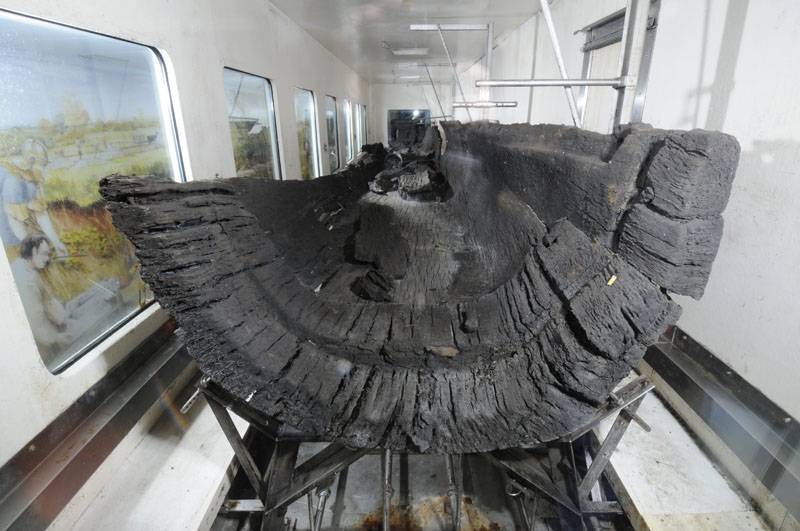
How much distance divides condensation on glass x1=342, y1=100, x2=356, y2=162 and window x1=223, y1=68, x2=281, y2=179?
4969 mm

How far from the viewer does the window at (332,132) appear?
293 inches

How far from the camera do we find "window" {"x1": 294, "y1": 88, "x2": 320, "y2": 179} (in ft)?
18.3

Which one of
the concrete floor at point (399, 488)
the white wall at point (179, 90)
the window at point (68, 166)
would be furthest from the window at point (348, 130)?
the concrete floor at point (399, 488)

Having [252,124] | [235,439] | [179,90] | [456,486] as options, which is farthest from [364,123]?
[456,486]

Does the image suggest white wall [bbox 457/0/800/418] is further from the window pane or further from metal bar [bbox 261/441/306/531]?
the window pane

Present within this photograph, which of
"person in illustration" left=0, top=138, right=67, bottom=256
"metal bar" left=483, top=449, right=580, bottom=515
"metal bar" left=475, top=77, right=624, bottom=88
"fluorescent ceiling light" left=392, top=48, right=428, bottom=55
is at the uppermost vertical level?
"fluorescent ceiling light" left=392, top=48, right=428, bottom=55

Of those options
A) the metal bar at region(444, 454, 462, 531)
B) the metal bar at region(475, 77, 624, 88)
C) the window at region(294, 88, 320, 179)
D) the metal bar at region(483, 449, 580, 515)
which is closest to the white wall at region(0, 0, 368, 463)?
the window at region(294, 88, 320, 179)

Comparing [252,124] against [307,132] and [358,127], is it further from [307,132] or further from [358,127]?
[358,127]

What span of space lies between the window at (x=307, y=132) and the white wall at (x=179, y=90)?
62 cm

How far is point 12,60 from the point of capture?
4.42 ft

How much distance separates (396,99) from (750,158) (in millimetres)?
14144

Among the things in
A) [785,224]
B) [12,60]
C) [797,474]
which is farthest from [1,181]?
[797,474]

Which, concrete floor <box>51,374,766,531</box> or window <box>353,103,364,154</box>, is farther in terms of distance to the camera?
window <box>353,103,364,154</box>

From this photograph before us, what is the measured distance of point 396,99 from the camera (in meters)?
14.4
